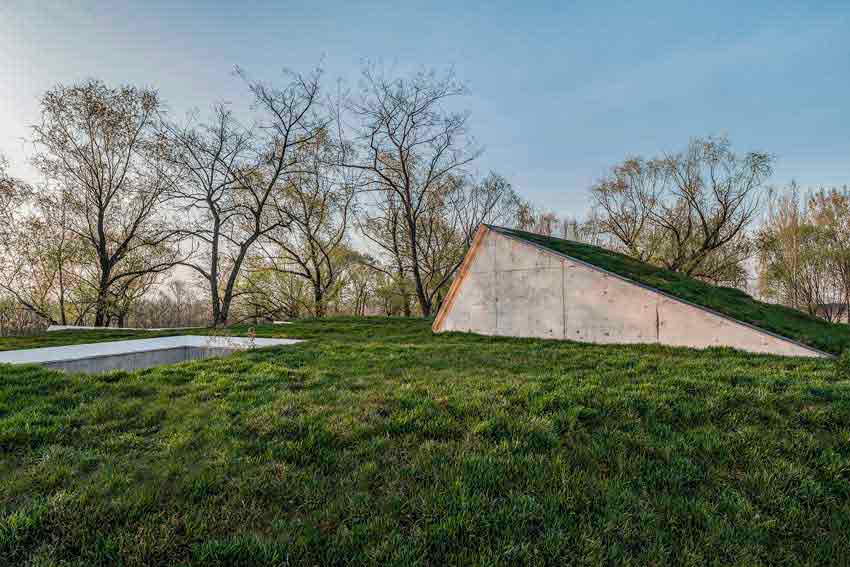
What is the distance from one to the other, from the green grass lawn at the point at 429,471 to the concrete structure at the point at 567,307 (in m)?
2.59

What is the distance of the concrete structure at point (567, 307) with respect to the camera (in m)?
7.63

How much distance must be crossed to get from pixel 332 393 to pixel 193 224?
57.9 ft

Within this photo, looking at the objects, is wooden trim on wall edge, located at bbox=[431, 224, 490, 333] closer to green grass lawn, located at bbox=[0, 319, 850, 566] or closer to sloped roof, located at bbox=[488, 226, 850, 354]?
sloped roof, located at bbox=[488, 226, 850, 354]

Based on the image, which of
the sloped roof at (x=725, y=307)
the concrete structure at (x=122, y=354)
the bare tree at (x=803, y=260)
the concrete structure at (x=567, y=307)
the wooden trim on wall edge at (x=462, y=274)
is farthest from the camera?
the bare tree at (x=803, y=260)

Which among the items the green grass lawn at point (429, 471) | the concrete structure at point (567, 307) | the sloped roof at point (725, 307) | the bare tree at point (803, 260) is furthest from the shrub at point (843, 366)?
the bare tree at point (803, 260)

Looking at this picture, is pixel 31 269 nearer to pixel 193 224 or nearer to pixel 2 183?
pixel 2 183

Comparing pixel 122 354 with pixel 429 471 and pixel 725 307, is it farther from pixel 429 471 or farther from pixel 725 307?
pixel 725 307

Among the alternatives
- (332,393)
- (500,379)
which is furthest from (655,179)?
(332,393)

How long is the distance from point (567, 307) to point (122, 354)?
10.5 m

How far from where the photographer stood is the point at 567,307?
9.45 meters

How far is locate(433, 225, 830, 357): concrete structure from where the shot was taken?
7629 millimetres

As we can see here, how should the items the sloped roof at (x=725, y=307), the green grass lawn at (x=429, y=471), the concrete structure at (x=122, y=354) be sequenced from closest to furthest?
the green grass lawn at (x=429, y=471) < the concrete structure at (x=122, y=354) < the sloped roof at (x=725, y=307)

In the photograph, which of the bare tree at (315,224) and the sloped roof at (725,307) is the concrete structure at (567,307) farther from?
the bare tree at (315,224)

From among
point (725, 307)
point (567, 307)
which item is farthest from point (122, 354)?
point (725, 307)
